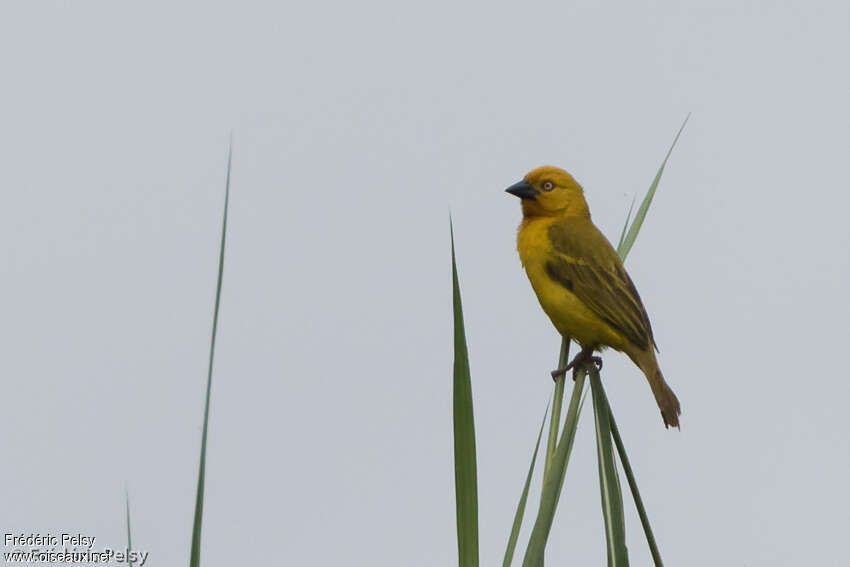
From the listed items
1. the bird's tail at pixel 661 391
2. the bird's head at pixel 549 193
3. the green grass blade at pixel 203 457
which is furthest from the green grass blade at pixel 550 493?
the bird's head at pixel 549 193

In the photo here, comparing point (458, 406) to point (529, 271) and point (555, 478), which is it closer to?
point (555, 478)

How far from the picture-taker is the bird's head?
5.50 metres

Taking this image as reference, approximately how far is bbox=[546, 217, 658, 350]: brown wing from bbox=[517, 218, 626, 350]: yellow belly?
0.09 feet

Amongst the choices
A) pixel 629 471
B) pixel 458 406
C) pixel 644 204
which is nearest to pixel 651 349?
pixel 644 204

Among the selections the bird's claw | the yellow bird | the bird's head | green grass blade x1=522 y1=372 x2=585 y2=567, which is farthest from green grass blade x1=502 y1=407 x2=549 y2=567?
the bird's head

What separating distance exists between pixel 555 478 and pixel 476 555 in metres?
0.25

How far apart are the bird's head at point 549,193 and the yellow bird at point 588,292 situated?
0.28ft

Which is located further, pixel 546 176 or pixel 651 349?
pixel 546 176

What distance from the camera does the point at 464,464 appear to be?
2375 mm

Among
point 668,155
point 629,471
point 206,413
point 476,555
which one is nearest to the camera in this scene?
point 206,413

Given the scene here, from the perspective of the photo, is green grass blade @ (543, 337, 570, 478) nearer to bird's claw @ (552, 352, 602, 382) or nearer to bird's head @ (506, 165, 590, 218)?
bird's claw @ (552, 352, 602, 382)

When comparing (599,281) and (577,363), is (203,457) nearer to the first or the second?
(577,363)

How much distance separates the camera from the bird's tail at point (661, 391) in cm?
454

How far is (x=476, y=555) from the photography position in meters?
2.34
